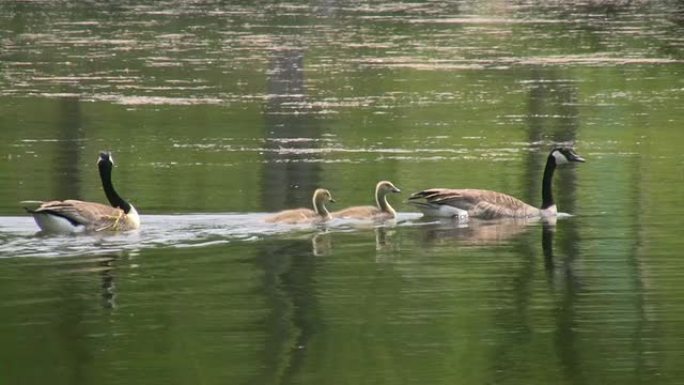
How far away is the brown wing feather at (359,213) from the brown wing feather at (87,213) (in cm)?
228

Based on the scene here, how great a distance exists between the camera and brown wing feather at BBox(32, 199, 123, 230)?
1752 cm

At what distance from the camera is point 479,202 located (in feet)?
63.6

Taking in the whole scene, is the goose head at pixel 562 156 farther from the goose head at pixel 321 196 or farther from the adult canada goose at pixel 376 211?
the goose head at pixel 321 196

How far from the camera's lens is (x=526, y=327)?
41.7 feet

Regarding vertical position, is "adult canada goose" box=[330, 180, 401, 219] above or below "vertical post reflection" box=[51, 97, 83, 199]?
below

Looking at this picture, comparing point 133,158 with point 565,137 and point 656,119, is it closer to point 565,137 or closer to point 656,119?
point 565,137

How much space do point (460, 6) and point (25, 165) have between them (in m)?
40.6

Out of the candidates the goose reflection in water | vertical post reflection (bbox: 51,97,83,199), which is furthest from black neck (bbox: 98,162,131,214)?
the goose reflection in water

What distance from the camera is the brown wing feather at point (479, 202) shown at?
63.2 feet

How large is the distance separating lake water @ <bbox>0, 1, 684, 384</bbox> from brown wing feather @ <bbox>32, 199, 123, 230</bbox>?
21 centimetres

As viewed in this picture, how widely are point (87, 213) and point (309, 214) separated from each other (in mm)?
2170

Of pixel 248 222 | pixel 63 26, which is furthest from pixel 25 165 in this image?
pixel 63 26

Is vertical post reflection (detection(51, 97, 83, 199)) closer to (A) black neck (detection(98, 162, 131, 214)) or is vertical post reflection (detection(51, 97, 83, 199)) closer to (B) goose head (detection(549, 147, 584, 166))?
(A) black neck (detection(98, 162, 131, 214))

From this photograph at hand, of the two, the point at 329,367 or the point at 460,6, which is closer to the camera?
the point at 329,367
